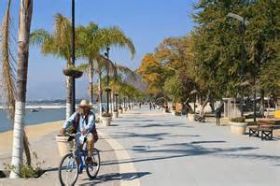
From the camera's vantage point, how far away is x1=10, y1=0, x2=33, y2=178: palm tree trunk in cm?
1259

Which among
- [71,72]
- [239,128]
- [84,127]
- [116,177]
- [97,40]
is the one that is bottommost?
[116,177]

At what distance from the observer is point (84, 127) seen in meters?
11.9

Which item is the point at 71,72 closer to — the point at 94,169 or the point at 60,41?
the point at 60,41

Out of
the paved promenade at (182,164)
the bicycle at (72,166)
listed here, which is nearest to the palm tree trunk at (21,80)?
the paved promenade at (182,164)

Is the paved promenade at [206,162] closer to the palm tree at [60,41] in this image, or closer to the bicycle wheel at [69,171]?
the bicycle wheel at [69,171]

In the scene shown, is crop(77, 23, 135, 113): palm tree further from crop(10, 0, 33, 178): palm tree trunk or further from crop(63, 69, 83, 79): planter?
crop(10, 0, 33, 178): palm tree trunk

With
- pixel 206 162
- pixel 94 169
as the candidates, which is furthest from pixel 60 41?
pixel 94 169

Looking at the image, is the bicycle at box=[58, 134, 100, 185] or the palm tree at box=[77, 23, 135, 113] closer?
the bicycle at box=[58, 134, 100, 185]

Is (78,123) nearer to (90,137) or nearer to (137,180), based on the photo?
(90,137)

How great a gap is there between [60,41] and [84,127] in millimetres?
12517

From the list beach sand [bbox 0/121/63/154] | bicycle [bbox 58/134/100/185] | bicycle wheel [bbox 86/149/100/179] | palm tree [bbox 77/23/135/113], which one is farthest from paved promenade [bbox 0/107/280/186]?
palm tree [bbox 77/23/135/113]

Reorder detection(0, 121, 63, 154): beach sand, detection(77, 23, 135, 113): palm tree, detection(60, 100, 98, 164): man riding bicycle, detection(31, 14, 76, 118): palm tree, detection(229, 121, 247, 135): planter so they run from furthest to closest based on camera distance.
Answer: detection(77, 23, 135, 113): palm tree → detection(229, 121, 247, 135): planter → detection(0, 121, 63, 154): beach sand → detection(31, 14, 76, 118): palm tree → detection(60, 100, 98, 164): man riding bicycle

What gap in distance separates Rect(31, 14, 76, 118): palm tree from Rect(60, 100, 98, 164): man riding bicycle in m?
8.63

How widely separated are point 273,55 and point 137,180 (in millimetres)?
23367
